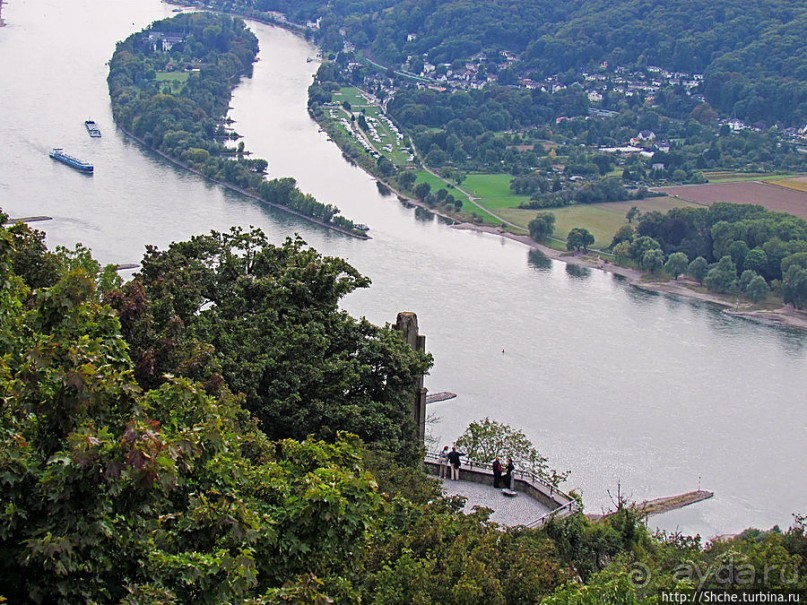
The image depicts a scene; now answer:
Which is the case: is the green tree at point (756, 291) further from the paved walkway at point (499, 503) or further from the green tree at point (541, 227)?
the paved walkway at point (499, 503)

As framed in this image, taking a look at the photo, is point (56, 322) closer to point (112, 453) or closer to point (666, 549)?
point (112, 453)

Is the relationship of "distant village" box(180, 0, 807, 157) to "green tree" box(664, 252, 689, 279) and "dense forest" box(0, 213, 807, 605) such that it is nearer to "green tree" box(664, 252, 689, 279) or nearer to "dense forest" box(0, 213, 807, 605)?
"green tree" box(664, 252, 689, 279)

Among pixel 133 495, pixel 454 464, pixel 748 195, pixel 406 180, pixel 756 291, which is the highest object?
pixel 133 495

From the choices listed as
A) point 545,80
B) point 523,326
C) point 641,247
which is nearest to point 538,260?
point 641,247

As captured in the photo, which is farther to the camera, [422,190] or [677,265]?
[422,190]

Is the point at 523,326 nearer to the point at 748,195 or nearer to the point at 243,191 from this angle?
the point at 243,191

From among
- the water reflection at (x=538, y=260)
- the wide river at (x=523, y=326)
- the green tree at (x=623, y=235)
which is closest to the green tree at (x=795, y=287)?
the wide river at (x=523, y=326)
